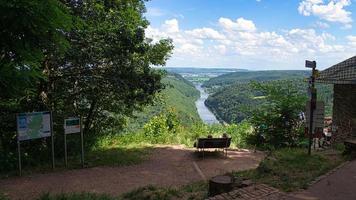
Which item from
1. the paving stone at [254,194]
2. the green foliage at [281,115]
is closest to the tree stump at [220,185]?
the paving stone at [254,194]

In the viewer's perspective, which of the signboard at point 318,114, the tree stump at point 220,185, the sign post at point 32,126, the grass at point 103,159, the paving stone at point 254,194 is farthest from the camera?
the grass at point 103,159

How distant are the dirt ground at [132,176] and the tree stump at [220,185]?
2.66 meters

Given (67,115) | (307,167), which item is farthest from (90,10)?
(307,167)

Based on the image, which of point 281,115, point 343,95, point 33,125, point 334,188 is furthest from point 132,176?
point 343,95

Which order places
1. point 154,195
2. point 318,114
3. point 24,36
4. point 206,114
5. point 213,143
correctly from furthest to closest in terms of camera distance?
point 206,114 < point 213,143 < point 318,114 < point 154,195 < point 24,36

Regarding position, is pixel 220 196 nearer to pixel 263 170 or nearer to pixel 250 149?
pixel 263 170

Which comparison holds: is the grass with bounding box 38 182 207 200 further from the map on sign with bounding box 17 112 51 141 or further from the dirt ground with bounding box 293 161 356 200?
the map on sign with bounding box 17 112 51 141

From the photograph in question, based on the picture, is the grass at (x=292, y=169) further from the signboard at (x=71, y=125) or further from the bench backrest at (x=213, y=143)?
the signboard at (x=71, y=125)

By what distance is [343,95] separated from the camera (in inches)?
635

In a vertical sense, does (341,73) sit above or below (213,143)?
above

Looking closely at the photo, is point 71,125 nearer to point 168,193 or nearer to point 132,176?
point 132,176

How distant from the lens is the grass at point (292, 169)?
7683 mm

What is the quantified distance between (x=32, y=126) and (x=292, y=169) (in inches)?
286

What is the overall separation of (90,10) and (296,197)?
9.09 meters
